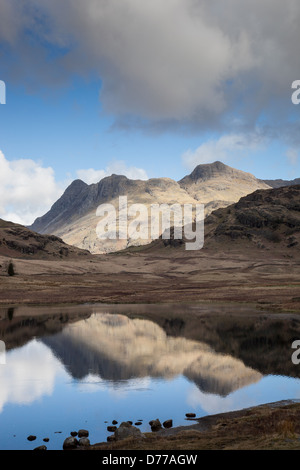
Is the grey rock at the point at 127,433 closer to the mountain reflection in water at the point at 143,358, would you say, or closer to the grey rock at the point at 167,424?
the grey rock at the point at 167,424

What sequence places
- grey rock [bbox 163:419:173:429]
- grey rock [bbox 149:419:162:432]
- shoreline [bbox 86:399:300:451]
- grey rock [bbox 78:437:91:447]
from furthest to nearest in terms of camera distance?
grey rock [bbox 163:419:173:429], grey rock [bbox 149:419:162:432], grey rock [bbox 78:437:91:447], shoreline [bbox 86:399:300:451]

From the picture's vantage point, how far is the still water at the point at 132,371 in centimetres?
2720

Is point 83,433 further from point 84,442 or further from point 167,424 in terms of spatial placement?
point 167,424

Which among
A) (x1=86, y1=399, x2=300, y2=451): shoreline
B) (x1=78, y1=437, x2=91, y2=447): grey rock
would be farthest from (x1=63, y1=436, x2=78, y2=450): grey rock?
(x1=86, y1=399, x2=300, y2=451): shoreline

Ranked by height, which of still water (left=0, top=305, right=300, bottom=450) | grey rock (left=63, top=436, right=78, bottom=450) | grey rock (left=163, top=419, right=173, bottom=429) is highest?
grey rock (left=63, top=436, right=78, bottom=450)

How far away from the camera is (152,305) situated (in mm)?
92000

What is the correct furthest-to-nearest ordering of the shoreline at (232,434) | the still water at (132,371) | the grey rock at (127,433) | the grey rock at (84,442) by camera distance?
the still water at (132,371), the grey rock at (127,433), the grey rock at (84,442), the shoreline at (232,434)

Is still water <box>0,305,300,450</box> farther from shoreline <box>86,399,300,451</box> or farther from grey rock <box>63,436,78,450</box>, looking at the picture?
shoreline <box>86,399,300,451</box>

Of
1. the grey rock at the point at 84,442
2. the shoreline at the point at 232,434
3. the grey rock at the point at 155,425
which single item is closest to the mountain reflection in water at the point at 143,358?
the shoreline at the point at 232,434

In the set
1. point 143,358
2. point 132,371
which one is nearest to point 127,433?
point 132,371

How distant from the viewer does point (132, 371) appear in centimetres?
3841

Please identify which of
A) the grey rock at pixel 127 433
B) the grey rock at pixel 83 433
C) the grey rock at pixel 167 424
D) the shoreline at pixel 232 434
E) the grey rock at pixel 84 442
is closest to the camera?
the shoreline at pixel 232 434

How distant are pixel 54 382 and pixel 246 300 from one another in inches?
2567

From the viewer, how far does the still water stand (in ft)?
89.2
